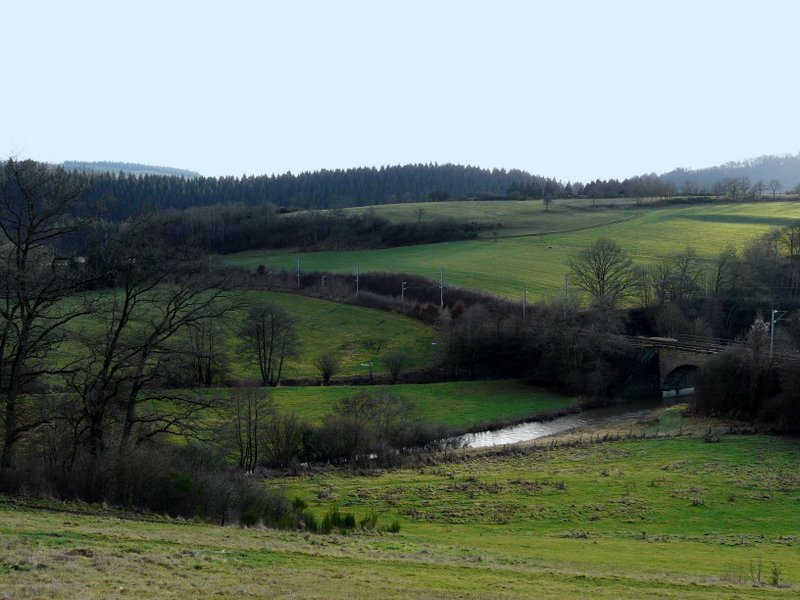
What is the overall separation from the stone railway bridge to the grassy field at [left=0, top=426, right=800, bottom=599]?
61.3 feet

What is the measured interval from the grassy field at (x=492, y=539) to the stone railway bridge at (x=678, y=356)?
1868 centimetres

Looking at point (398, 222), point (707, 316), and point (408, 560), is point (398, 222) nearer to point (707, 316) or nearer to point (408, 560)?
point (707, 316)

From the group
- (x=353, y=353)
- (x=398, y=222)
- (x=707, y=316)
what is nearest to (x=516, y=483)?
(x=353, y=353)

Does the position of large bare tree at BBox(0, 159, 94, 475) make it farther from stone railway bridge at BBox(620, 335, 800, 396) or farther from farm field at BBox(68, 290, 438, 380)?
stone railway bridge at BBox(620, 335, 800, 396)

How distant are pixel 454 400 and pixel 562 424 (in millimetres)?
7813

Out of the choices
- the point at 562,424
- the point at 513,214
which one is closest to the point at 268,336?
the point at 562,424

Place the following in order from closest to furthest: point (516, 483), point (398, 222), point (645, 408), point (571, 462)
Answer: point (516, 483)
point (571, 462)
point (645, 408)
point (398, 222)

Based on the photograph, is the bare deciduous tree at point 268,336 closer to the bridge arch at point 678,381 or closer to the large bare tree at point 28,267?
the bridge arch at point 678,381

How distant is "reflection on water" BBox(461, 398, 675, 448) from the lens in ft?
155

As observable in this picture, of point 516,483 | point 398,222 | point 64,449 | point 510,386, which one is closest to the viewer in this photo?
point 64,449

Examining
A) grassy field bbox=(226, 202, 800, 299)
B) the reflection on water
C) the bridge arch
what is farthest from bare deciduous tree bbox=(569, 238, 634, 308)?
the reflection on water

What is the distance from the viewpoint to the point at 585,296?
258 ft

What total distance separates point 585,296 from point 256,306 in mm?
36876

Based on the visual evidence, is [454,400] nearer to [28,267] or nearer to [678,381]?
[678,381]
